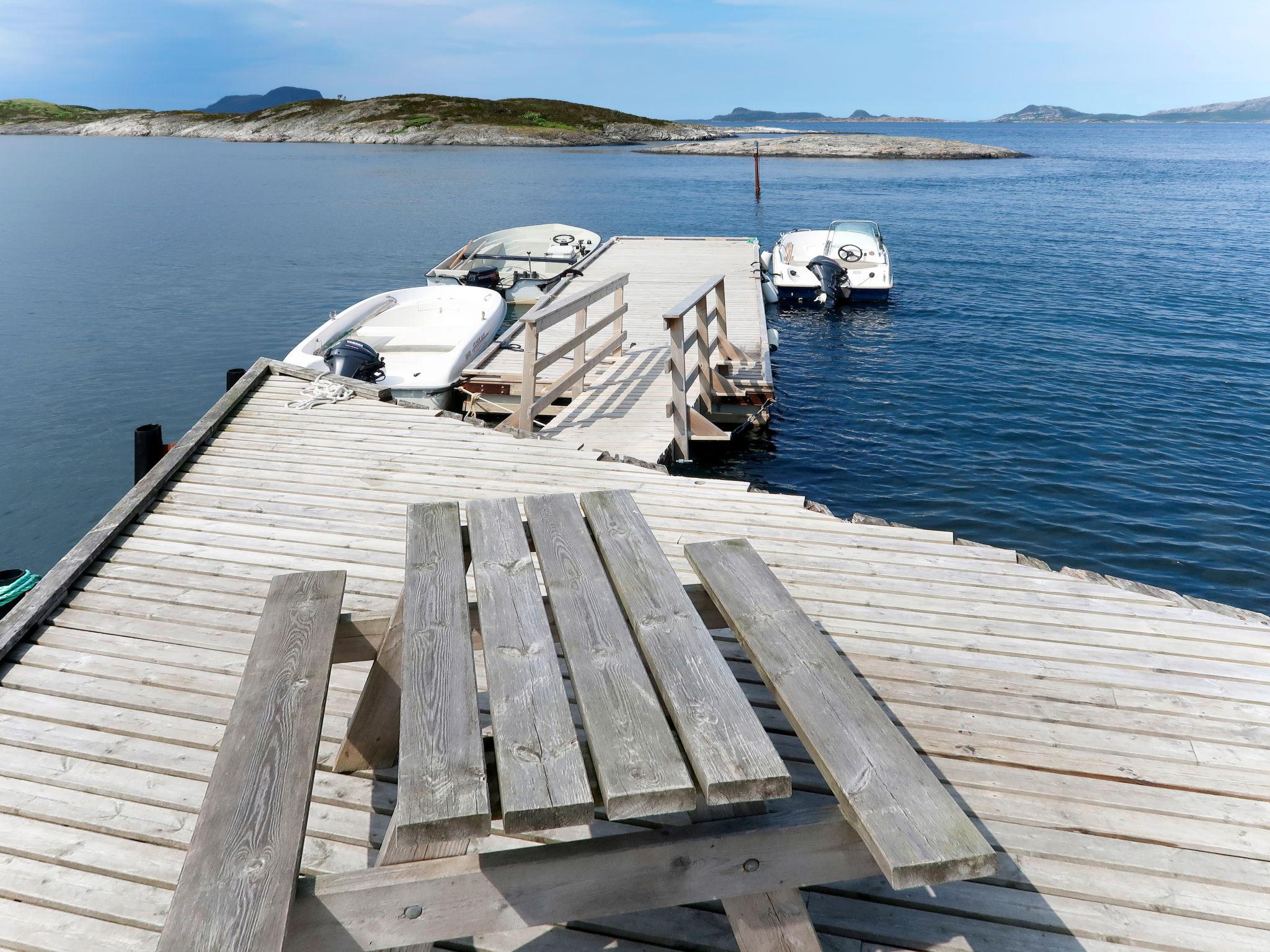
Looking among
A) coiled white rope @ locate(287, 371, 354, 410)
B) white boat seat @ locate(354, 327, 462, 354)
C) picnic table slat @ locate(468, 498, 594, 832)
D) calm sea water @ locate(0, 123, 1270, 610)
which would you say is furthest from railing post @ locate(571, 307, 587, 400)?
picnic table slat @ locate(468, 498, 594, 832)

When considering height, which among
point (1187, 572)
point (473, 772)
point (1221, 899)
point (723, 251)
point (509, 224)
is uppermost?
point (509, 224)

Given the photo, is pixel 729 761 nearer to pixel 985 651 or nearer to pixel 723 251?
pixel 985 651

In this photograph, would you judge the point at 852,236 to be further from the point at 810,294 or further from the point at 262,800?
the point at 262,800

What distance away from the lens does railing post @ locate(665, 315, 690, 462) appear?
26.1 feet

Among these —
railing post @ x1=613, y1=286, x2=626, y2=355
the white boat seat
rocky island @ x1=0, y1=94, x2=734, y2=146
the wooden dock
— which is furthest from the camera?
rocky island @ x1=0, y1=94, x2=734, y2=146

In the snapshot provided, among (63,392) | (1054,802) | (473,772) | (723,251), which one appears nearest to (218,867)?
(473,772)

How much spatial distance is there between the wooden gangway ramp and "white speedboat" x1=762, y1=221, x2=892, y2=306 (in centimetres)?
363

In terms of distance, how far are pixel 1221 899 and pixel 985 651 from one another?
4.36ft

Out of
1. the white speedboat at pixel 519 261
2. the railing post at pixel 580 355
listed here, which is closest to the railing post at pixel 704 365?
the railing post at pixel 580 355

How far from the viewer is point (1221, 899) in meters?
2.49

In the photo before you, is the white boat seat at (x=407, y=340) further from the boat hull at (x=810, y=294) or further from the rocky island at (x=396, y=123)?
the rocky island at (x=396, y=123)

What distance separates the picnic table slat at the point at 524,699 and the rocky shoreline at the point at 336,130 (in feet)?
298

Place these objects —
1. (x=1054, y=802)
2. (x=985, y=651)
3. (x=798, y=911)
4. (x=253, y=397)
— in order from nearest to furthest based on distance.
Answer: (x=798, y=911) → (x=1054, y=802) → (x=985, y=651) → (x=253, y=397)

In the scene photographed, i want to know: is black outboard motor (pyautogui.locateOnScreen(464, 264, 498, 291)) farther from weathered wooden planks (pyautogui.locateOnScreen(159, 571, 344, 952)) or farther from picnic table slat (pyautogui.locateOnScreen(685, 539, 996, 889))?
picnic table slat (pyautogui.locateOnScreen(685, 539, 996, 889))
